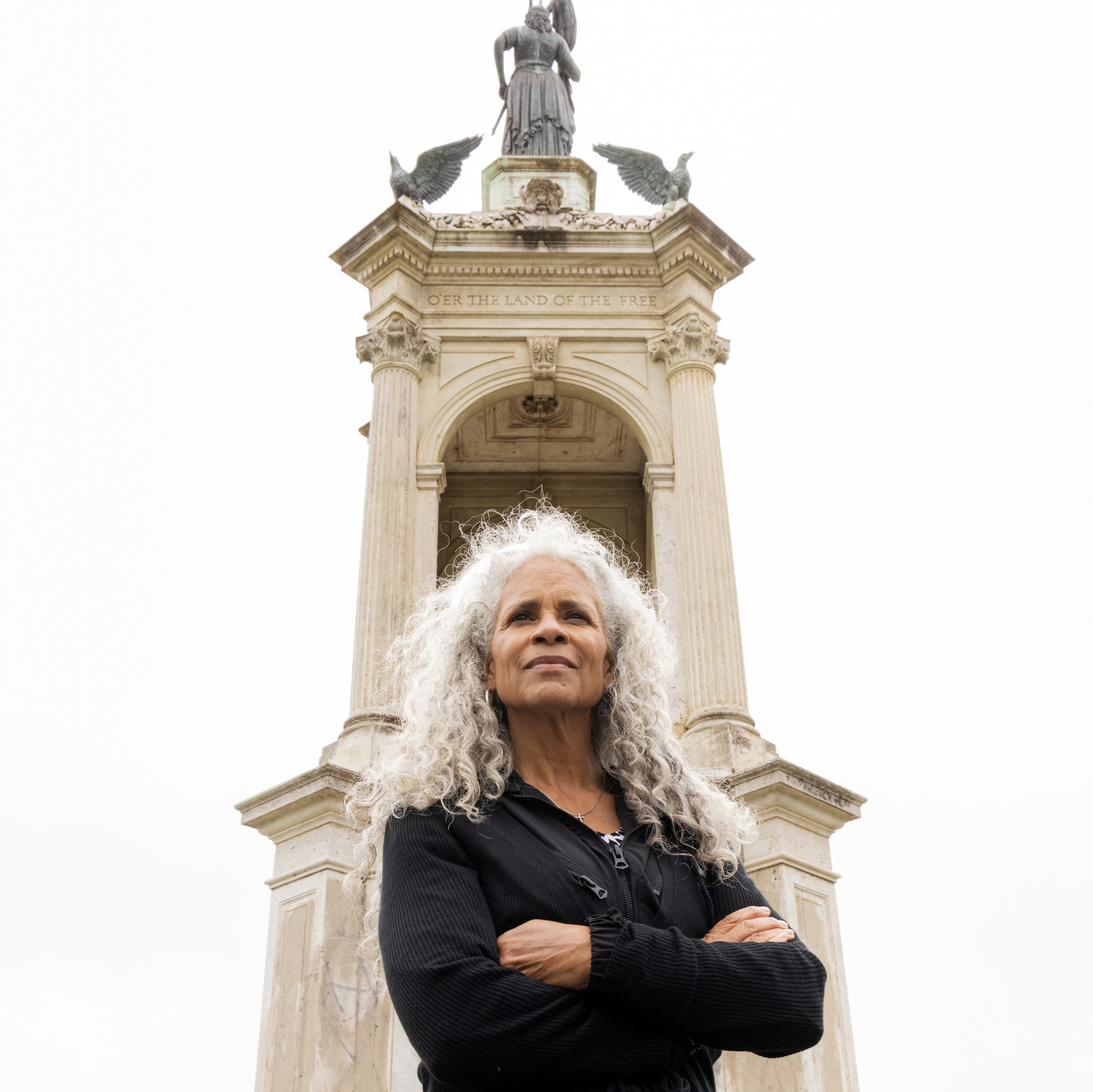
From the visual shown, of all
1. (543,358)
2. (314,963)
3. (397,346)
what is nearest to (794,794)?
(314,963)

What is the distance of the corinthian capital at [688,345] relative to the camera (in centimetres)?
1073

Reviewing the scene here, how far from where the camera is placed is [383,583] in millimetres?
9453

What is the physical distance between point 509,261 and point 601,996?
9757 millimetres

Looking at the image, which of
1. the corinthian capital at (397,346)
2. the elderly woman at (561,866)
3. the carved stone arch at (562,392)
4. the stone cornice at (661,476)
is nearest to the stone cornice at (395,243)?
the corinthian capital at (397,346)

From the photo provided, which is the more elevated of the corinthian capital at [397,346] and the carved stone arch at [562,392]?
the corinthian capital at [397,346]

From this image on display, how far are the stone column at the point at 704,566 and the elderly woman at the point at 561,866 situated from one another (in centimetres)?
561

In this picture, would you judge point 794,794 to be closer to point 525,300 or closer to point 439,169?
point 525,300

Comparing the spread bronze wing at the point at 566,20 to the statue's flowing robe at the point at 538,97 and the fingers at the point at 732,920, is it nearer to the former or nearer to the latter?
the statue's flowing robe at the point at 538,97

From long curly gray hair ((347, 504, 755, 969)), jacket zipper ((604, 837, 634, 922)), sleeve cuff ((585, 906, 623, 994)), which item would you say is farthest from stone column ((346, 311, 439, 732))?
sleeve cuff ((585, 906, 623, 994))

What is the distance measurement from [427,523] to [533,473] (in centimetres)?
370

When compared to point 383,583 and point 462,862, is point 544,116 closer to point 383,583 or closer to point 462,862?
point 383,583

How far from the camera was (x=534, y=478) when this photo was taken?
44.7 feet

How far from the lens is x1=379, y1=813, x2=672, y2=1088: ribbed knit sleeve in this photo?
212cm

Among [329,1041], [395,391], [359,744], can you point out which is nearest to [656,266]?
[395,391]
